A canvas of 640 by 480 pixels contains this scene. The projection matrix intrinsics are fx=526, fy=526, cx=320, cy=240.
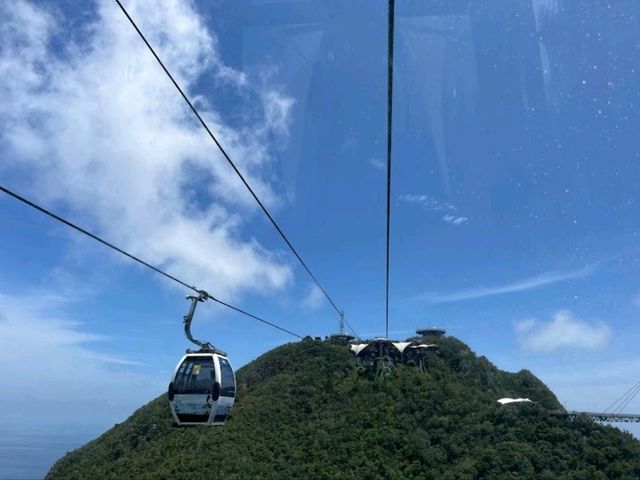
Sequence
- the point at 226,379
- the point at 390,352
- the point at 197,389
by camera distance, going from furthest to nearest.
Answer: the point at 390,352 < the point at 226,379 < the point at 197,389

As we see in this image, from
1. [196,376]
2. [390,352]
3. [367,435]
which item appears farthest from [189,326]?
[390,352]

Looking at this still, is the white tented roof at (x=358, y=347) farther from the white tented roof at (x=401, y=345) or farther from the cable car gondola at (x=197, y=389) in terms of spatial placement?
the cable car gondola at (x=197, y=389)

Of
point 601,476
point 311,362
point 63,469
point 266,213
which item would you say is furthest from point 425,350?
point 266,213

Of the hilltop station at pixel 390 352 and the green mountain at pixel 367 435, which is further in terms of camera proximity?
the hilltop station at pixel 390 352

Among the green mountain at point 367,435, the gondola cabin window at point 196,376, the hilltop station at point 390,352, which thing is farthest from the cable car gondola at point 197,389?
the hilltop station at point 390,352

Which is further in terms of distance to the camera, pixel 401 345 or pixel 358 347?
pixel 358 347

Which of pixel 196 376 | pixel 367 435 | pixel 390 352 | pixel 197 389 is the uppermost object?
pixel 390 352

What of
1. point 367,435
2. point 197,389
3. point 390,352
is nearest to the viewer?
point 197,389

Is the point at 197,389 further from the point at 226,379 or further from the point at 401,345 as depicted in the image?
the point at 401,345
